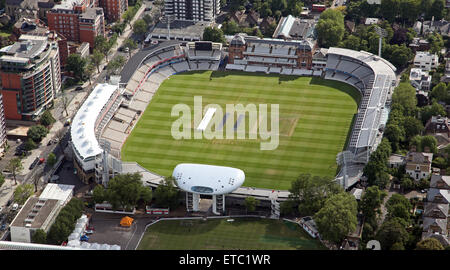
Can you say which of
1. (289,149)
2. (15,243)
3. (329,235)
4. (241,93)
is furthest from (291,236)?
(241,93)

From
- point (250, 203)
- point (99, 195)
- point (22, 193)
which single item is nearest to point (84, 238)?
point (99, 195)

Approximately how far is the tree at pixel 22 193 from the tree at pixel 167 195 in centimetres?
2389

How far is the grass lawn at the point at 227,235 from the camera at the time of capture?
5566 inches

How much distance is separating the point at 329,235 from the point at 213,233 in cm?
2063

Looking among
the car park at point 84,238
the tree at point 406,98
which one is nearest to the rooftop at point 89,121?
the car park at point 84,238

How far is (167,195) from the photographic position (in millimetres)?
150125

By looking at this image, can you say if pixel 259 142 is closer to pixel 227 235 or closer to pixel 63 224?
pixel 227 235

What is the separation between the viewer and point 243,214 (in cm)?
15062

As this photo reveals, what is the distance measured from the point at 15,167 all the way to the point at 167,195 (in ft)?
113

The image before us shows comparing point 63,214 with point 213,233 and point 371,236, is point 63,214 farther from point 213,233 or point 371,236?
point 371,236

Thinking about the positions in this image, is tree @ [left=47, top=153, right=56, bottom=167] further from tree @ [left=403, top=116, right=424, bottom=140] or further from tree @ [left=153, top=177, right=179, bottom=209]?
tree @ [left=403, top=116, right=424, bottom=140]

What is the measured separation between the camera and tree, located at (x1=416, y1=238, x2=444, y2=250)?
133 meters

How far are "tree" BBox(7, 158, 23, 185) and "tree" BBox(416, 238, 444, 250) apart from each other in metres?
78.6

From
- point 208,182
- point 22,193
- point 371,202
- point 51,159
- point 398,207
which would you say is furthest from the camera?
point 51,159
